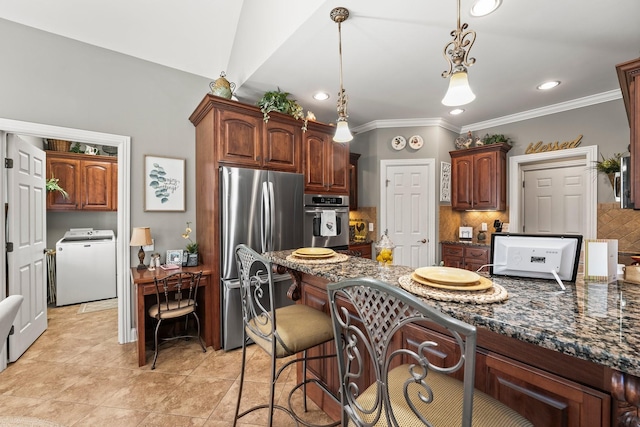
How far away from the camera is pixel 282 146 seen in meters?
3.13

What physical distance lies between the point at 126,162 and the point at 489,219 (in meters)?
4.78

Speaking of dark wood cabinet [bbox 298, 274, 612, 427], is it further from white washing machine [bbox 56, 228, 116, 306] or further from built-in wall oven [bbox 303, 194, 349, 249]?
white washing machine [bbox 56, 228, 116, 306]

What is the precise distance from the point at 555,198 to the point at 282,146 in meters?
3.90

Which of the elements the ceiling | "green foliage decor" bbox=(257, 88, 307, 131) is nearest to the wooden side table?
"green foliage decor" bbox=(257, 88, 307, 131)

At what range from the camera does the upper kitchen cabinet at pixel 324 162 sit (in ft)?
11.1

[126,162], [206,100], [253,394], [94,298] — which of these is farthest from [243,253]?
[94,298]

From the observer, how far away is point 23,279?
8.91ft

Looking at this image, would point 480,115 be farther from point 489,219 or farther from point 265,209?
point 265,209

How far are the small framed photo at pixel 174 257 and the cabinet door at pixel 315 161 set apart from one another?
1.55 metres

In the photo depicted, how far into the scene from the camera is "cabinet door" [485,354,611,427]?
30.9 inches

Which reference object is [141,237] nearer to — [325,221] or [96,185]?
[325,221]

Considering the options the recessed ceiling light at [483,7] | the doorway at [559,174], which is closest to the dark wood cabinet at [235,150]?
the recessed ceiling light at [483,7]

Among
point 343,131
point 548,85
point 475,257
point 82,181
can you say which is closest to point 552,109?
point 548,85

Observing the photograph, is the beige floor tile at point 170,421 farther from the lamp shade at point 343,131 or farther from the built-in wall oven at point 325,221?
the lamp shade at point 343,131
